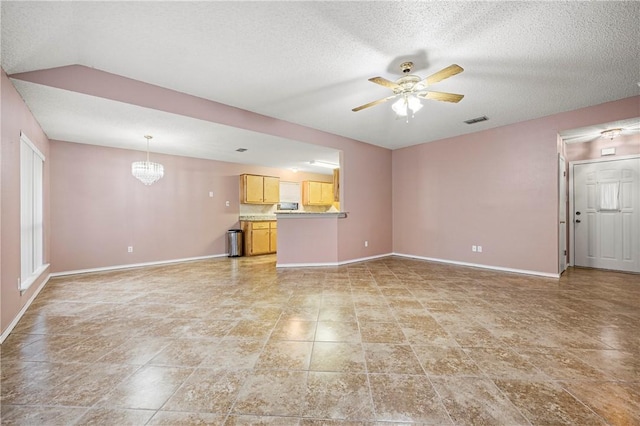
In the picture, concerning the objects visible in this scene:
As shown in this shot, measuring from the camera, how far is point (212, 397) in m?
1.49

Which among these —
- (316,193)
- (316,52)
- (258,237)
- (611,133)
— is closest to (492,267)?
(611,133)

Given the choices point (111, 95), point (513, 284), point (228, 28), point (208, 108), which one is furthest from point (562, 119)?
point (111, 95)

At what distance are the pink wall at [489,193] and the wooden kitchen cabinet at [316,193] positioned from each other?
265 centimetres

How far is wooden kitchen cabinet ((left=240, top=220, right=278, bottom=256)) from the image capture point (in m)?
6.51

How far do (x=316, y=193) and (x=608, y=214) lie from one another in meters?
6.32

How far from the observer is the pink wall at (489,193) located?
4.07 metres

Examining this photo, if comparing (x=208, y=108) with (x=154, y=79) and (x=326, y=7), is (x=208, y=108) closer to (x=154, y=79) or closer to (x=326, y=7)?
(x=154, y=79)

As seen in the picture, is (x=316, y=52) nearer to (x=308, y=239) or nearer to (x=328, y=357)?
(x=328, y=357)

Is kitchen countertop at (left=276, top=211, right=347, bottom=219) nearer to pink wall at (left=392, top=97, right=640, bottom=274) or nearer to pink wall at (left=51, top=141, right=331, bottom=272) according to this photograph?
pink wall at (left=392, top=97, right=640, bottom=274)

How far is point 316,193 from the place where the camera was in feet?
26.4

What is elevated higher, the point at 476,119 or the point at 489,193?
the point at 476,119

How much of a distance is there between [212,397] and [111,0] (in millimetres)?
2650

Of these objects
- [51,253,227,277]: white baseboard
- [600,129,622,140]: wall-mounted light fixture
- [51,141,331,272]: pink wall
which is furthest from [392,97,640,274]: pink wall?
[51,253,227,277]: white baseboard

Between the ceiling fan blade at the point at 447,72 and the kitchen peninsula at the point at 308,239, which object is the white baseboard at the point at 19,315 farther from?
the ceiling fan blade at the point at 447,72
